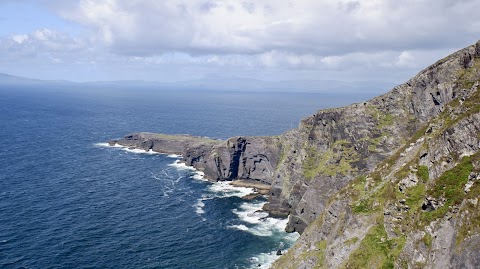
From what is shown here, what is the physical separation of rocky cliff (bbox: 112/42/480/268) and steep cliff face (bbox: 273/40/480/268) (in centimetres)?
→ 14

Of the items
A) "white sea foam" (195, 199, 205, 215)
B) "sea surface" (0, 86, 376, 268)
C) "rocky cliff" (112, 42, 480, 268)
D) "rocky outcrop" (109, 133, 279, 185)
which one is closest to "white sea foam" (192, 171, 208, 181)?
"sea surface" (0, 86, 376, 268)

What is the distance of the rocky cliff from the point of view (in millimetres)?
44875

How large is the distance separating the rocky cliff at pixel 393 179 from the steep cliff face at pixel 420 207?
136mm

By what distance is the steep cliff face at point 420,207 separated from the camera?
138 feet

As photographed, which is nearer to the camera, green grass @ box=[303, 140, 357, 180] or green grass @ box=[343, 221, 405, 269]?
green grass @ box=[343, 221, 405, 269]

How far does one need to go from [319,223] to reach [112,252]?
163ft

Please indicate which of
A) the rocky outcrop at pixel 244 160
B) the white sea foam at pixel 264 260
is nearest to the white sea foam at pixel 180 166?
the rocky outcrop at pixel 244 160

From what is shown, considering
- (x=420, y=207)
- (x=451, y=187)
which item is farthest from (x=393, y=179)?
(x=451, y=187)

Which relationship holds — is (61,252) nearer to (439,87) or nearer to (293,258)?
(293,258)

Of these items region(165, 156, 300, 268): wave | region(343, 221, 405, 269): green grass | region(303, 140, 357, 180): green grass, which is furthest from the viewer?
region(303, 140, 357, 180): green grass

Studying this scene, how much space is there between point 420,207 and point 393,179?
37.3 ft

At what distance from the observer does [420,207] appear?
50.2m

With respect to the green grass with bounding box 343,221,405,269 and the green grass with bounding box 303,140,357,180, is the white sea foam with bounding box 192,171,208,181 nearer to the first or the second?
the green grass with bounding box 303,140,357,180

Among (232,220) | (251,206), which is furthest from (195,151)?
(232,220)
